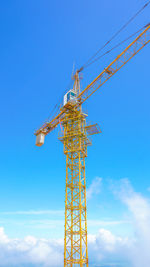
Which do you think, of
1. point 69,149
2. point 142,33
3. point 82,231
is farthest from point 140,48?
point 82,231

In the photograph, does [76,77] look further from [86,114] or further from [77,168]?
[77,168]

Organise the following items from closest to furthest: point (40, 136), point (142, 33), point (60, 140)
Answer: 1. point (142, 33)
2. point (60, 140)
3. point (40, 136)

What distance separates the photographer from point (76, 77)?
3931cm

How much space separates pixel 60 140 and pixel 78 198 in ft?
31.8

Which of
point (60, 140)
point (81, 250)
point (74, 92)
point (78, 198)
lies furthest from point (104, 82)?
point (81, 250)

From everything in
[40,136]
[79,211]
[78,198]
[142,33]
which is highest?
[142,33]

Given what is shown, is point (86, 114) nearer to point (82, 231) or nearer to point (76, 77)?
point (76, 77)

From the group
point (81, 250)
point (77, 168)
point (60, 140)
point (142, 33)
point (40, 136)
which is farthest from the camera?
point (40, 136)

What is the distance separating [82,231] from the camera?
95.2 feet

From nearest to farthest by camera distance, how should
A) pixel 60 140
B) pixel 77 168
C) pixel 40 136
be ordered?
pixel 77 168 → pixel 60 140 → pixel 40 136

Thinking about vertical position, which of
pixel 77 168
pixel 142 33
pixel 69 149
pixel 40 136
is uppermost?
pixel 142 33

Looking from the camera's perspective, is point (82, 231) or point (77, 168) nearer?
point (82, 231)

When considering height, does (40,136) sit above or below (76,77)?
below

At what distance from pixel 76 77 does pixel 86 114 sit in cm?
850
